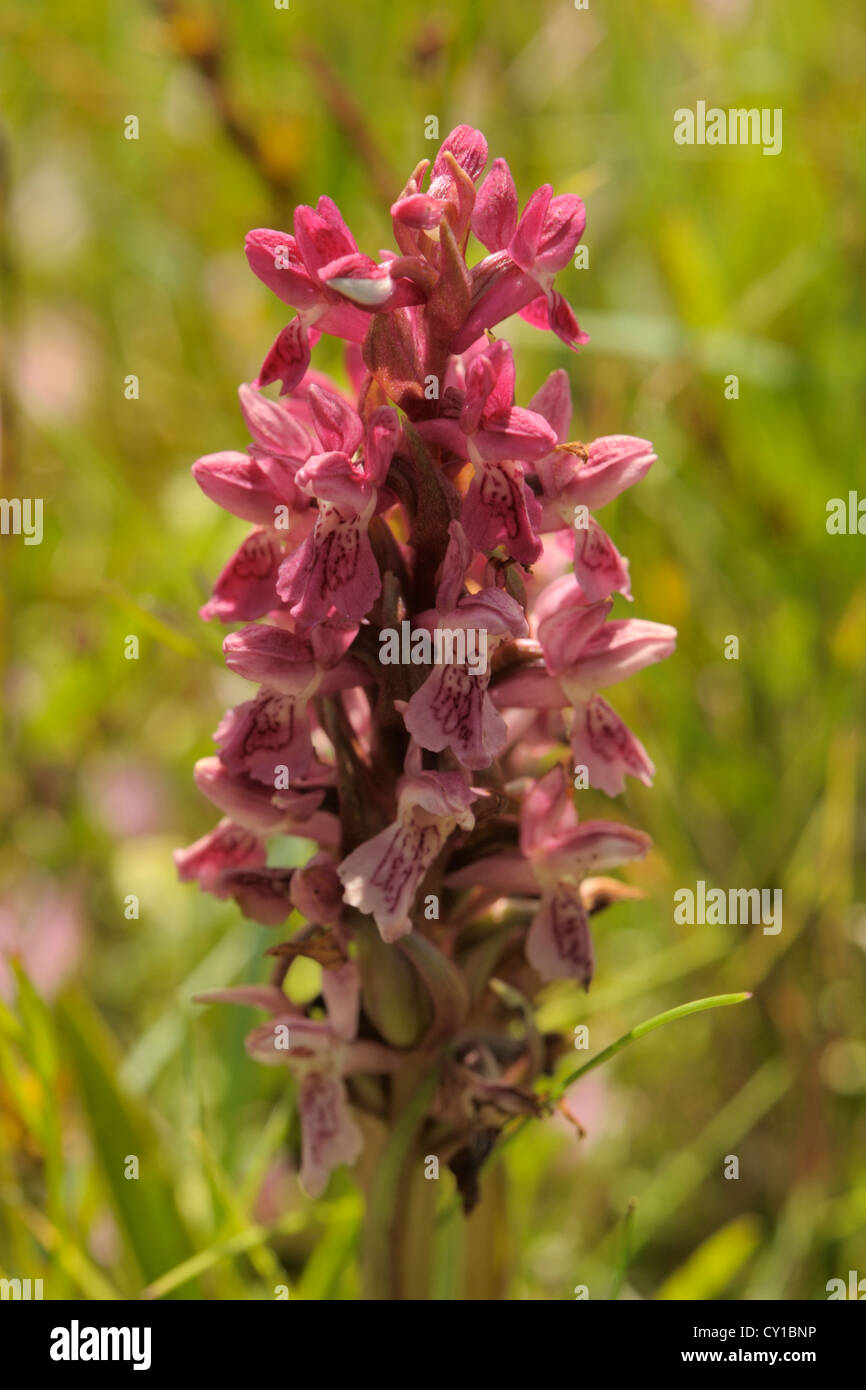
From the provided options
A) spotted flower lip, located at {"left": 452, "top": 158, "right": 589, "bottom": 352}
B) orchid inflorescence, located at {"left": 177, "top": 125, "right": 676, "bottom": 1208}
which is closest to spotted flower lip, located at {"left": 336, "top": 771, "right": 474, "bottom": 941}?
orchid inflorescence, located at {"left": 177, "top": 125, "right": 676, "bottom": 1208}

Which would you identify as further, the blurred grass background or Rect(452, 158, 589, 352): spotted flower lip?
the blurred grass background

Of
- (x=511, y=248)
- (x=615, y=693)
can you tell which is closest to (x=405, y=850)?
(x=511, y=248)

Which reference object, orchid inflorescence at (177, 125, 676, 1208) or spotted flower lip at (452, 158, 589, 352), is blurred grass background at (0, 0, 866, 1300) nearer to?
orchid inflorescence at (177, 125, 676, 1208)

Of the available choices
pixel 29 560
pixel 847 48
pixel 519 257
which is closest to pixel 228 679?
pixel 29 560

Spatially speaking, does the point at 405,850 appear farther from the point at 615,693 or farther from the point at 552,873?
the point at 615,693

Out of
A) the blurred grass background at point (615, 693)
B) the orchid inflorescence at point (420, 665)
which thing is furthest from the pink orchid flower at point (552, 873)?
the blurred grass background at point (615, 693)

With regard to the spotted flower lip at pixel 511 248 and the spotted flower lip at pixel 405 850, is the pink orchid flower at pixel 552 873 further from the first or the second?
the spotted flower lip at pixel 511 248
